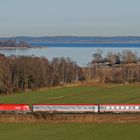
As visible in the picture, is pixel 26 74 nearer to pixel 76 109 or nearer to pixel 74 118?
pixel 76 109

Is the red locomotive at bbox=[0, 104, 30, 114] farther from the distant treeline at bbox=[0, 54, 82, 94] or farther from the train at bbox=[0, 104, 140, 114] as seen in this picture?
the distant treeline at bbox=[0, 54, 82, 94]

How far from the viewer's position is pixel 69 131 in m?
41.4

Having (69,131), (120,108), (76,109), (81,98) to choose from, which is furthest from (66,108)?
(81,98)

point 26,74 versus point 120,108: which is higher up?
point 26,74

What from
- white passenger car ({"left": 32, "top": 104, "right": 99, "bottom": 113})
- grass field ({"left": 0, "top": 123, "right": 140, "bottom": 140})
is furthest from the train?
grass field ({"left": 0, "top": 123, "right": 140, "bottom": 140})

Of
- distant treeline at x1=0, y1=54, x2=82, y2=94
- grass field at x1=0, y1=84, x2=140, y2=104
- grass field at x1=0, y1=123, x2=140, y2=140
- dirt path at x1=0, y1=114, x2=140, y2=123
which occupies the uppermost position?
distant treeline at x1=0, y1=54, x2=82, y2=94

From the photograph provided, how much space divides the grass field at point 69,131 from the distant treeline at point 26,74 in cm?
5002

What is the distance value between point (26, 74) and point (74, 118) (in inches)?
1999

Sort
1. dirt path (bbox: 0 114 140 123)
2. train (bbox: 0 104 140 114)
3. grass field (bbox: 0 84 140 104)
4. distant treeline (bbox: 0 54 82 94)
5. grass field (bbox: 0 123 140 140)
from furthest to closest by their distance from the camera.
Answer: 1. distant treeline (bbox: 0 54 82 94)
2. grass field (bbox: 0 84 140 104)
3. train (bbox: 0 104 140 114)
4. dirt path (bbox: 0 114 140 123)
5. grass field (bbox: 0 123 140 140)

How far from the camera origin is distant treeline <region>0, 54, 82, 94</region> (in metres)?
95.8

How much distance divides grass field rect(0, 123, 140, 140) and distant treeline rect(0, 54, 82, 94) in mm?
50017

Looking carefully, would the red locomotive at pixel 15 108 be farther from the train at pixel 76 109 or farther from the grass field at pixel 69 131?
the grass field at pixel 69 131

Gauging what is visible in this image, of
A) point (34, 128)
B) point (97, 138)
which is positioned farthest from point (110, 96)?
point (97, 138)

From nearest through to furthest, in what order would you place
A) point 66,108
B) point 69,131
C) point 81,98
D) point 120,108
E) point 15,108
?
point 69,131 < point 120,108 < point 66,108 < point 15,108 < point 81,98
